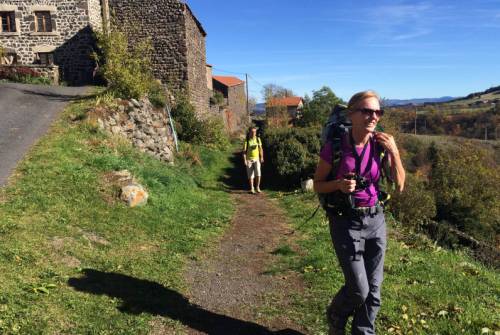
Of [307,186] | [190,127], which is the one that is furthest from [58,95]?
[307,186]

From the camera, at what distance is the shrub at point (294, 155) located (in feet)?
39.4

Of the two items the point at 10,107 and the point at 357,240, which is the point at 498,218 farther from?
the point at 10,107

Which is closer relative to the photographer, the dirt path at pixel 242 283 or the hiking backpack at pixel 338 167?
the hiking backpack at pixel 338 167

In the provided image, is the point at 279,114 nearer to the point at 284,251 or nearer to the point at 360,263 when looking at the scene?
the point at 284,251

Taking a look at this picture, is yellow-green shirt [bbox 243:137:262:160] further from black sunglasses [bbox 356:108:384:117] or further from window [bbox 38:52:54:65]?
window [bbox 38:52:54:65]

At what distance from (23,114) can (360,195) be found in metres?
11.7

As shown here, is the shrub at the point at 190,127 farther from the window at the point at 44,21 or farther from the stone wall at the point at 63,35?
the window at the point at 44,21

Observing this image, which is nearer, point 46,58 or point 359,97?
point 359,97

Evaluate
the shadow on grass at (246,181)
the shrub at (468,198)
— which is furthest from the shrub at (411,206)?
the shrub at (468,198)

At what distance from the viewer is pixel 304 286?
4.95 meters

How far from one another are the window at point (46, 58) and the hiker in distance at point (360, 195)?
21.3 metres

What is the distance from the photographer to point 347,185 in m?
3.02

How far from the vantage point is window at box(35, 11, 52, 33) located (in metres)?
20.2

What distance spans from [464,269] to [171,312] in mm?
4195
